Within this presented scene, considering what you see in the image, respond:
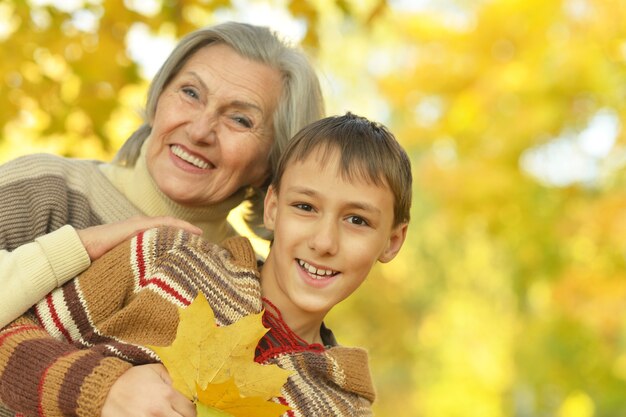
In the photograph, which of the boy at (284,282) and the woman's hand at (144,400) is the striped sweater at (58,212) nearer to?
the boy at (284,282)

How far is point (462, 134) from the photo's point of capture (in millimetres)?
11047

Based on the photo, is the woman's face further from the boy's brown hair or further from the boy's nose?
the boy's nose

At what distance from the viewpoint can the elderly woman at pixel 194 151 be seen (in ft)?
9.01

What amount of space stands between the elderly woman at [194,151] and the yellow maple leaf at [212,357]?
65 centimetres

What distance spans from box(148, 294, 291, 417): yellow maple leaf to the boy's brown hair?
578mm

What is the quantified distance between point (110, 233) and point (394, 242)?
74cm

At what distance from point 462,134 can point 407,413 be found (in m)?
8.31

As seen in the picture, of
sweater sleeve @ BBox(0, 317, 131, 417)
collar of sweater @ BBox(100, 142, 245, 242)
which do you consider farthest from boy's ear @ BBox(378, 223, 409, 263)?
sweater sleeve @ BBox(0, 317, 131, 417)

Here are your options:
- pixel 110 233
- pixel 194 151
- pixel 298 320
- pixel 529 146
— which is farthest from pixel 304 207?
pixel 529 146

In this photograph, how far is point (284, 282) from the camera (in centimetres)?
254

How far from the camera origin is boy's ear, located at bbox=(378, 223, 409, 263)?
269 centimetres

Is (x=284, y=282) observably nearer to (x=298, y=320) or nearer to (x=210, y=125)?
(x=298, y=320)

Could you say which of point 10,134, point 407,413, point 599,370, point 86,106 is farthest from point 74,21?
point 407,413

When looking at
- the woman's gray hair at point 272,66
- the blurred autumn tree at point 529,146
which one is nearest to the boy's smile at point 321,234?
the woman's gray hair at point 272,66
